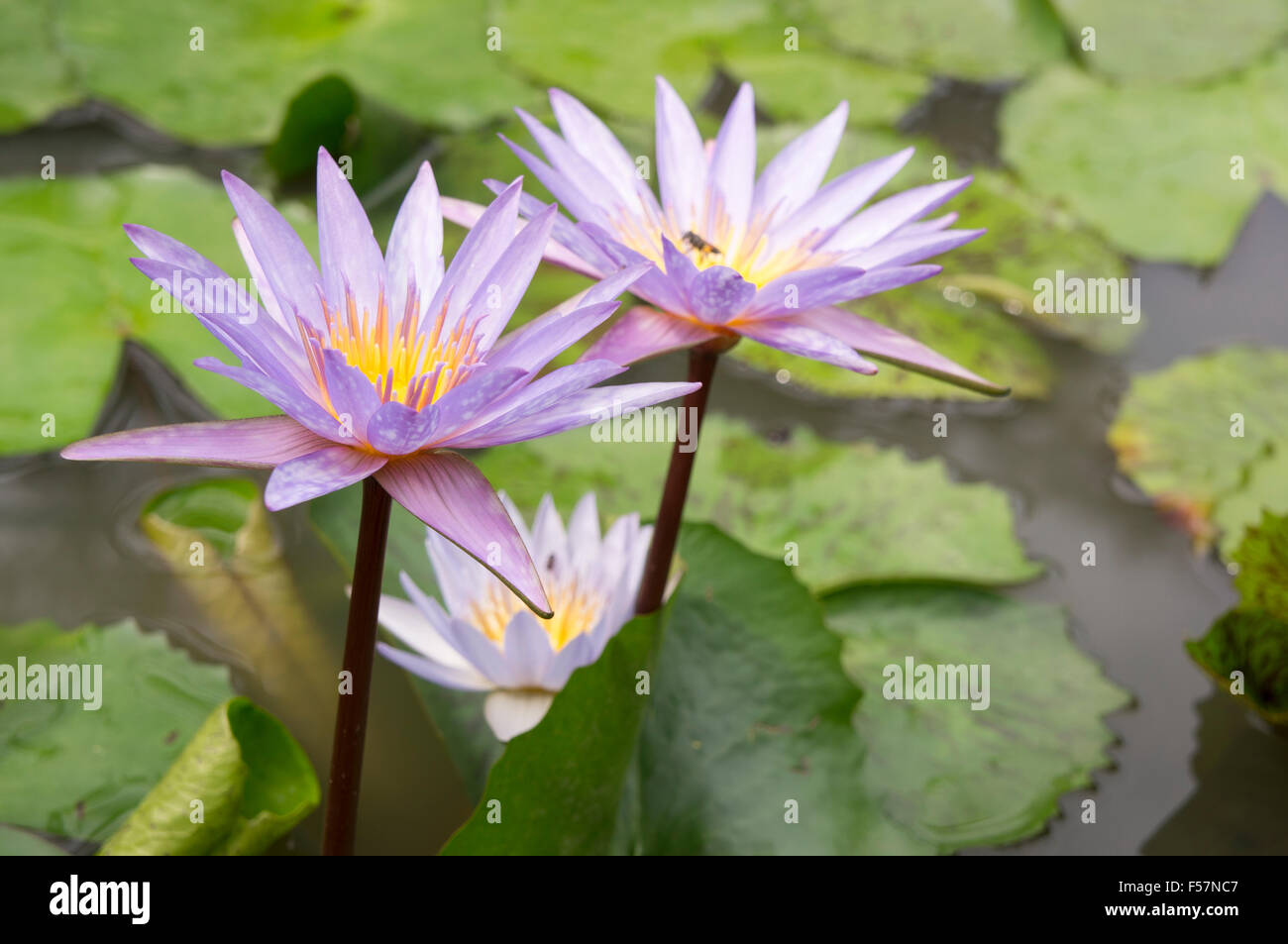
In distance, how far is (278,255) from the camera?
0.97 meters

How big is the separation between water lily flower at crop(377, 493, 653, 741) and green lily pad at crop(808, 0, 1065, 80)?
2.16m

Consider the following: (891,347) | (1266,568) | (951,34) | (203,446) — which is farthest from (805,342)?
(951,34)

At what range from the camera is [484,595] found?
1.42m

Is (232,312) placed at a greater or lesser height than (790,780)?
greater

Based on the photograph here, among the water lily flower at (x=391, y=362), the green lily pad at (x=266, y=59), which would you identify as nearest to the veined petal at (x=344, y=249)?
the water lily flower at (x=391, y=362)

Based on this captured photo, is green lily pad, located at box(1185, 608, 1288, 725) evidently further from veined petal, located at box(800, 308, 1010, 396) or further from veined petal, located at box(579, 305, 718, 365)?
veined petal, located at box(579, 305, 718, 365)

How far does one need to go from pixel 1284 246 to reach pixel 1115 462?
3.24ft

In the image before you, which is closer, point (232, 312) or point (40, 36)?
point (232, 312)

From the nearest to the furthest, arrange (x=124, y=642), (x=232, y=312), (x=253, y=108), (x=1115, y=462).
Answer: (x=232, y=312) < (x=124, y=642) < (x=1115, y=462) < (x=253, y=108)

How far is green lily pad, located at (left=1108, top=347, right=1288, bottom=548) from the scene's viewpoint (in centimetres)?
209

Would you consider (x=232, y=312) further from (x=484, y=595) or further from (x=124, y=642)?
(x=124, y=642)

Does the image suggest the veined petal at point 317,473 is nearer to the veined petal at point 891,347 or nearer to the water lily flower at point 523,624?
the water lily flower at point 523,624
